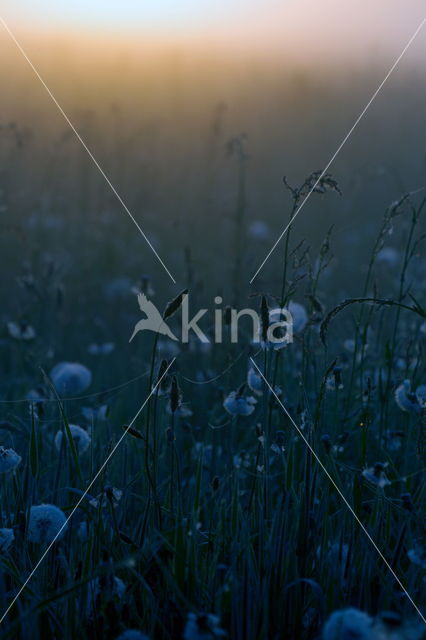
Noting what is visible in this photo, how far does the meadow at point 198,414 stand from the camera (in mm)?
1419

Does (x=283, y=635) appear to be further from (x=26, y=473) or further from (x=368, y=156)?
(x=368, y=156)

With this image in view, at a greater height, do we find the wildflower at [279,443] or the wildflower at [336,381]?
the wildflower at [336,381]

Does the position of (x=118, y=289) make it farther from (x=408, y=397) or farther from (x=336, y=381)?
(x=336, y=381)

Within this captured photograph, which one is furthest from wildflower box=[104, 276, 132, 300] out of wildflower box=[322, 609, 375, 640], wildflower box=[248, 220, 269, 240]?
wildflower box=[322, 609, 375, 640]

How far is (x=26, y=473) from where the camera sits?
1.81m

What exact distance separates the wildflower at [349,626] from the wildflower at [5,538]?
2.38 ft

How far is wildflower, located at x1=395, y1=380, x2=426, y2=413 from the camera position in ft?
5.90

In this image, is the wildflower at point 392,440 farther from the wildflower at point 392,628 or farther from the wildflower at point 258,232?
the wildflower at point 258,232

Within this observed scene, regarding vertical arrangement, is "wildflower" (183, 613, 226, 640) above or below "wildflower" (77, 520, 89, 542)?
below

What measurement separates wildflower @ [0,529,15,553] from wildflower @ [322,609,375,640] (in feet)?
2.38

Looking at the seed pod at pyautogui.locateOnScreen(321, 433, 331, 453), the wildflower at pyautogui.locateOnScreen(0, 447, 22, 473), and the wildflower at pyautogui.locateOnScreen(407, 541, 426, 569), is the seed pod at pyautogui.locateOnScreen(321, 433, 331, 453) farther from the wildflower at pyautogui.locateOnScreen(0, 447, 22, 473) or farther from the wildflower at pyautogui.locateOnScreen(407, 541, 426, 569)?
the wildflower at pyautogui.locateOnScreen(0, 447, 22, 473)

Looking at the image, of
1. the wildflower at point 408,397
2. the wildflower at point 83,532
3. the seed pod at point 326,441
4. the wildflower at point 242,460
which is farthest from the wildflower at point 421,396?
the wildflower at point 83,532

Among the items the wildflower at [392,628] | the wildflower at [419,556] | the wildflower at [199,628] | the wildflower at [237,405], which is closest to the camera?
the wildflower at [392,628]

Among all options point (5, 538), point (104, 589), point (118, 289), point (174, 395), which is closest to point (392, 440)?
point (174, 395)
